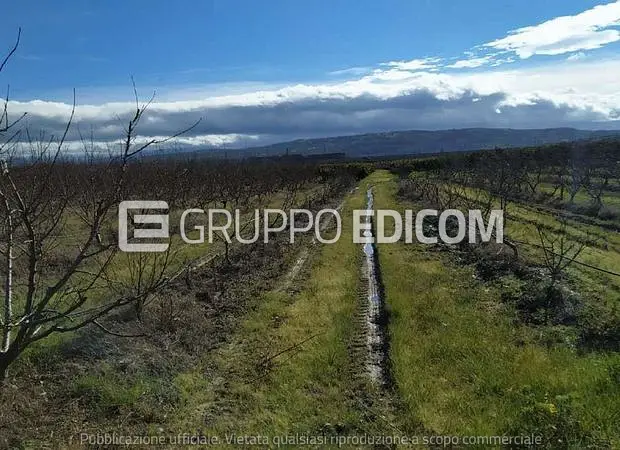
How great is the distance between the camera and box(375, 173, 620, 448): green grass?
228 inches

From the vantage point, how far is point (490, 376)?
7211mm

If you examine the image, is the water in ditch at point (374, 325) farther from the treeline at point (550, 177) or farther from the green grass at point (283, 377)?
the treeline at point (550, 177)

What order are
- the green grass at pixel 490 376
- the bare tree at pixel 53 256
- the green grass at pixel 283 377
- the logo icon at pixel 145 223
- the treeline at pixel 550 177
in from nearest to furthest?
1. the bare tree at pixel 53 256
2. the green grass at pixel 490 376
3. the green grass at pixel 283 377
4. the logo icon at pixel 145 223
5. the treeline at pixel 550 177

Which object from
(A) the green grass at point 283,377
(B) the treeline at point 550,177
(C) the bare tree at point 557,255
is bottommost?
(A) the green grass at point 283,377

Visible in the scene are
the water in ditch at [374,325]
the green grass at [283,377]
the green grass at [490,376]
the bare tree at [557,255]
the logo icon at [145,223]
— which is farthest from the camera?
the logo icon at [145,223]

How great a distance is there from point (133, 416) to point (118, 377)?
87cm

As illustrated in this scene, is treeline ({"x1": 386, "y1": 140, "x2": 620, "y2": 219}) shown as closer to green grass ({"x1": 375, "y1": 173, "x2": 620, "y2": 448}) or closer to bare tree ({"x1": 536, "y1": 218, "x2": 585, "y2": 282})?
bare tree ({"x1": 536, "y1": 218, "x2": 585, "y2": 282})

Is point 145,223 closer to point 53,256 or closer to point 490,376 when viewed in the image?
point 53,256

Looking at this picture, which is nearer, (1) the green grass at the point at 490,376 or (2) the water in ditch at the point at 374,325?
(1) the green grass at the point at 490,376

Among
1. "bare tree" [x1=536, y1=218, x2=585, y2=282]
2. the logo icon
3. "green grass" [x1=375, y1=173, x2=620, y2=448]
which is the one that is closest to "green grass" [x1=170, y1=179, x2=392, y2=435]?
"green grass" [x1=375, y1=173, x2=620, y2=448]

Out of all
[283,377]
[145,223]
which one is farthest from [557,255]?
[145,223]

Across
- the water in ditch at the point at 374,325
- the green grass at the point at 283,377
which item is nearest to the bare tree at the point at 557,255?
the water in ditch at the point at 374,325

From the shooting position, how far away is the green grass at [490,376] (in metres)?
5.80

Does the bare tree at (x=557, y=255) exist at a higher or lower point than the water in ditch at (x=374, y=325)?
higher
